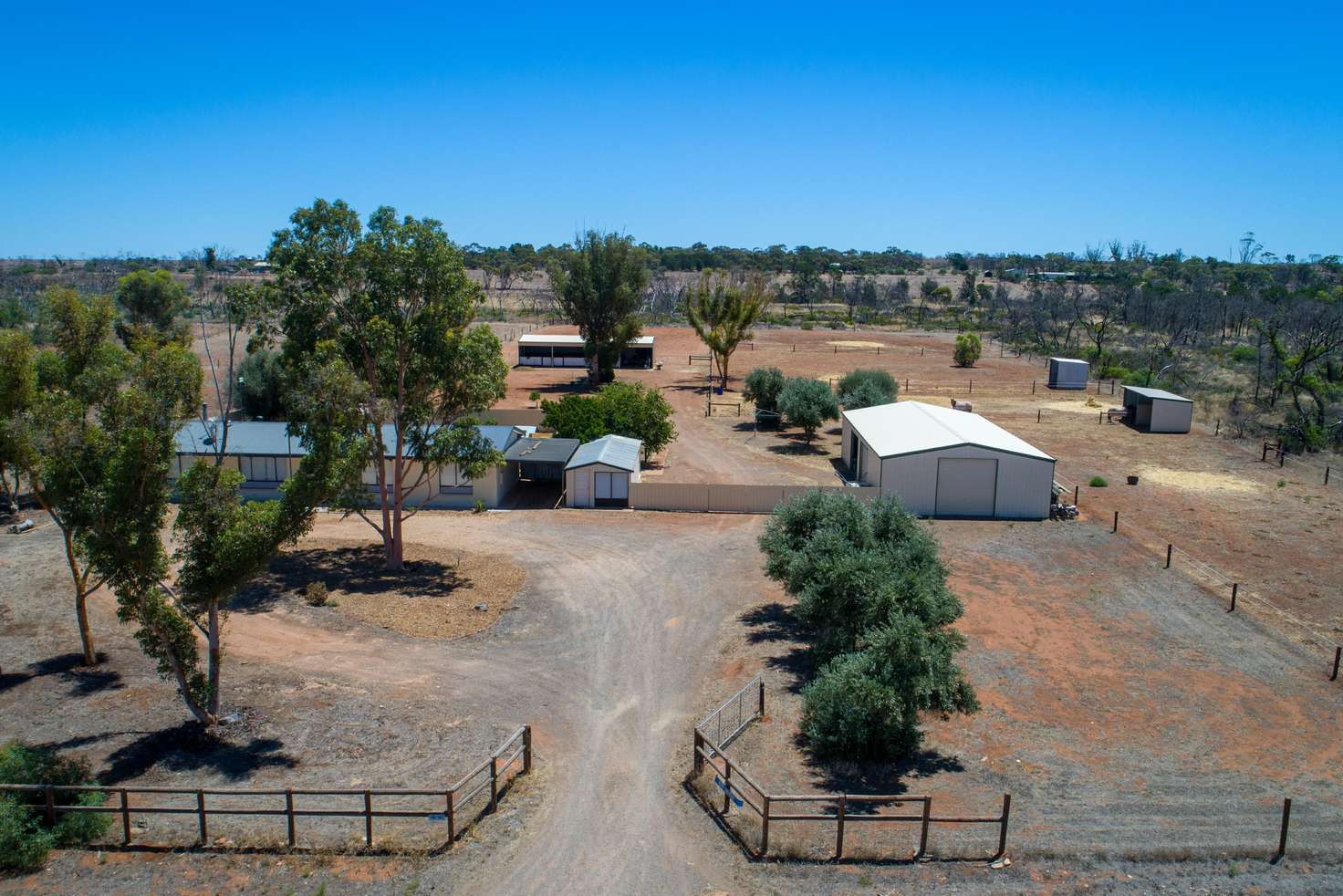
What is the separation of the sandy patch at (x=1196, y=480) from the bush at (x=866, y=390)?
12.0m

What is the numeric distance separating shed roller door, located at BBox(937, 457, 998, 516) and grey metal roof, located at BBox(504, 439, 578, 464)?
13.8m

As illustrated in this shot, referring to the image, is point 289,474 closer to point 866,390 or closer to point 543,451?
point 543,451

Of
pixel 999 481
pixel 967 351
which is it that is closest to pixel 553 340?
pixel 967 351

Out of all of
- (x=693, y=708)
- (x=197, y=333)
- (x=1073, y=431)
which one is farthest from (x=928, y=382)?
(x=197, y=333)

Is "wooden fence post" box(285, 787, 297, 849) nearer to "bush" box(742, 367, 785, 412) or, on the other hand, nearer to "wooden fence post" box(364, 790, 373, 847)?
"wooden fence post" box(364, 790, 373, 847)

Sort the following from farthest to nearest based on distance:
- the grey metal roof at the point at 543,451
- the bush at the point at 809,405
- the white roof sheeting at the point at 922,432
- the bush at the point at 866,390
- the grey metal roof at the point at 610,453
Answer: the bush at the point at 866,390 < the bush at the point at 809,405 < the grey metal roof at the point at 543,451 < the grey metal roof at the point at 610,453 < the white roof sheeting at the point at 922,432

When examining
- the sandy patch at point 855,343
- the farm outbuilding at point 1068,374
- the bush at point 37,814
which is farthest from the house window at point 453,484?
the sandy patch at point 855,343

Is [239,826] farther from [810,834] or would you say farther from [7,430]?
[7,430]

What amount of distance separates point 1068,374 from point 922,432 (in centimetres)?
3148

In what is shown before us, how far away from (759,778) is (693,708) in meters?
3.09

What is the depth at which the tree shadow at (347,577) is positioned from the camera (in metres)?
24.7

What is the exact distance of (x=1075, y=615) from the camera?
23484mm

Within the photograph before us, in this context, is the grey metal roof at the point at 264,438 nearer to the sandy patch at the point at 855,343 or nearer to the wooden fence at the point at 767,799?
the wooden fence at the point at 767,799

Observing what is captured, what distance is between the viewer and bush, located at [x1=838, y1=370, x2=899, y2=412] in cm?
4550
